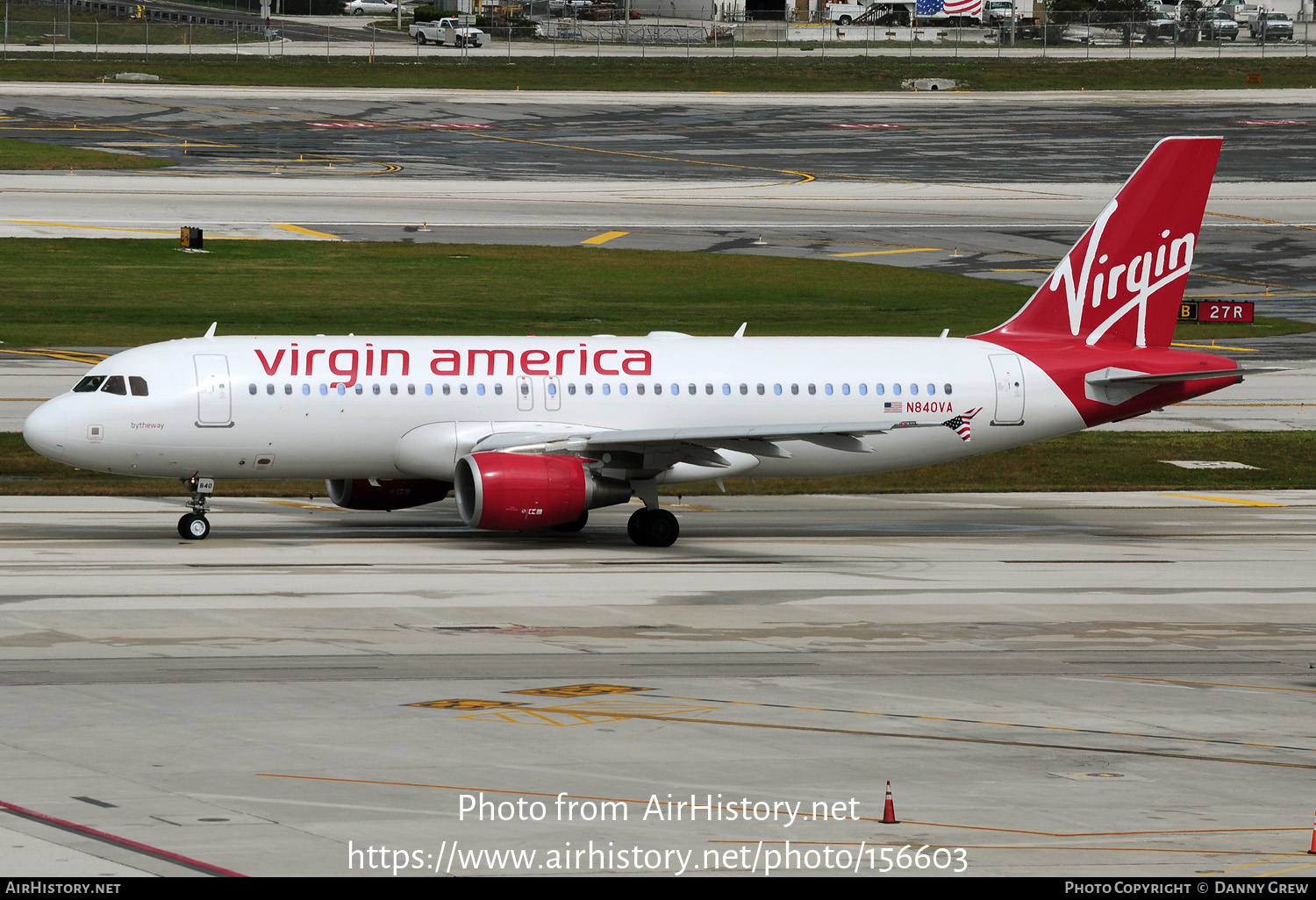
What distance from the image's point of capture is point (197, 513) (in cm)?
3744

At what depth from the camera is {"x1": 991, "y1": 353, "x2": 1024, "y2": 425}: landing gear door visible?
40125 millimetres

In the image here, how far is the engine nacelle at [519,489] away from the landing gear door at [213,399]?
479 cm

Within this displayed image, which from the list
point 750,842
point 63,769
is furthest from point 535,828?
point 63,769

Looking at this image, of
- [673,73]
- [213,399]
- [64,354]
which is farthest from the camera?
[673,73]

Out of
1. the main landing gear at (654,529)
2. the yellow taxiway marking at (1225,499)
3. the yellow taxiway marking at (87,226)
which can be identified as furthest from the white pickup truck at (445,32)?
the main landing gear at (654,529)

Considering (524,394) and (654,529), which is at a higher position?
(524,394)

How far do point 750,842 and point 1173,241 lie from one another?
27768mm

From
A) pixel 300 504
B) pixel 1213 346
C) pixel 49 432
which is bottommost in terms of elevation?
pixel 300 504

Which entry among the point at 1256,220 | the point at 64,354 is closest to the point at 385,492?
the point at 64,354

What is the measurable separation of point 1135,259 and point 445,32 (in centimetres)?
13198

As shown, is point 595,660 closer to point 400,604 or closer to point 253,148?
point 400,604

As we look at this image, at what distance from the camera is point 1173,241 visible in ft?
135

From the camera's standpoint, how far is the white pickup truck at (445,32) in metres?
164

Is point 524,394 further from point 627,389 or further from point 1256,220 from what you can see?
point 1256,220
